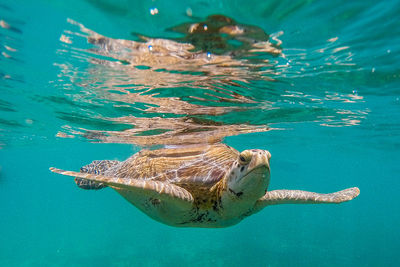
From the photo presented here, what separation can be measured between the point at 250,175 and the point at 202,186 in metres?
1.60

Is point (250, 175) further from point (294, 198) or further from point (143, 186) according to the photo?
point (294, 198)

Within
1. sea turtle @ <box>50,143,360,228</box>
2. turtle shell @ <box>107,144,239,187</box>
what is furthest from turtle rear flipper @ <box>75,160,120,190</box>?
sea turtle @ <box>50,143,360,228</box>

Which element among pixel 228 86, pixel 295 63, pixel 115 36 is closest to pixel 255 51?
pixel 295 63

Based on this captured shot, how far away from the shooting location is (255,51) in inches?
233

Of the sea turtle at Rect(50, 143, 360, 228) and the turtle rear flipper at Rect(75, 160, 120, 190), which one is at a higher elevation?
the sea turtle at Rect(50, 143, 360, 228)

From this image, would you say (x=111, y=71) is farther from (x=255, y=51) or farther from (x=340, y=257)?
(x=340, y=257)

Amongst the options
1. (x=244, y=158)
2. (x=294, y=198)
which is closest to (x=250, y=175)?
(x=244, y=158)

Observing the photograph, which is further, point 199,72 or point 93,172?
point 93,172

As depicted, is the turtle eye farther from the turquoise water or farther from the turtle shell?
the turquoise water

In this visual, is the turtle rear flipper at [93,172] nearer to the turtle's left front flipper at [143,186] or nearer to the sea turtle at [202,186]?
the sea turtle at [202,186]

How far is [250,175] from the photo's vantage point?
3604 mm

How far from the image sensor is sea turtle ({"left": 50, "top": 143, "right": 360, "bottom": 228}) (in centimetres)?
368

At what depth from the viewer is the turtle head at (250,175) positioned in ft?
11.1

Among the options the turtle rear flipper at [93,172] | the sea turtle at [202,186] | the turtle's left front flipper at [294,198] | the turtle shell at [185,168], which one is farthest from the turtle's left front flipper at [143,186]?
the turtle rear flipper at [93,172]
